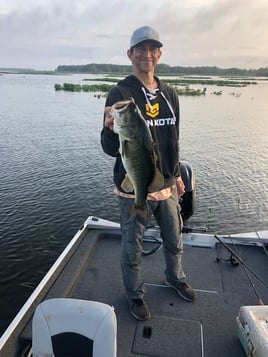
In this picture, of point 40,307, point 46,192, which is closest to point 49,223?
point 46,192

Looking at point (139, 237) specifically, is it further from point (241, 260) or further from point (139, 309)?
point (241, 260)

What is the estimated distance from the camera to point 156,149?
317 cm

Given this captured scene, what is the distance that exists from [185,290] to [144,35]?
9.15 ft

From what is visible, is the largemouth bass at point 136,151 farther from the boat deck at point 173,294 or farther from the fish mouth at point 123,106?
the boat deck at point 173,294

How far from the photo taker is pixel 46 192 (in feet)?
34.1

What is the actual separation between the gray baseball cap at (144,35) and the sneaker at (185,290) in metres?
2.66

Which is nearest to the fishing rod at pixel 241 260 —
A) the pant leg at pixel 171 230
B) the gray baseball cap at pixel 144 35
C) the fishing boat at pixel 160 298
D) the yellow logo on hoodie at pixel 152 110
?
the fishing boat at pixel 160 298

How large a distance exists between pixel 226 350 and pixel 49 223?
6.46 metres

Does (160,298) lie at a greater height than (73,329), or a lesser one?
lesser

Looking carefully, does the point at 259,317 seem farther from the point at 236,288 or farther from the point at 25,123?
the point at 25,123

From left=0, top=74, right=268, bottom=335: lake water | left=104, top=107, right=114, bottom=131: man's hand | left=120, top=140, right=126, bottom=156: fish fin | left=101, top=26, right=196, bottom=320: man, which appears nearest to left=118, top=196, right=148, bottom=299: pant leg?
left=101, top=26, right=196, bottom=320: man

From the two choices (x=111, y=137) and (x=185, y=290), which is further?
(x=185, y=290)

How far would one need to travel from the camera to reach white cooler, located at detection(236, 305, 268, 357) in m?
2.60

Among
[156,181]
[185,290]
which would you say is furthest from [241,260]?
[156,181]
